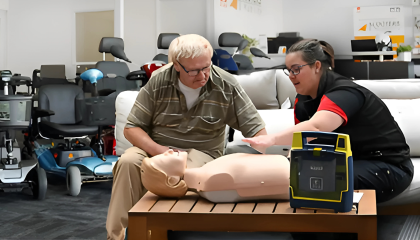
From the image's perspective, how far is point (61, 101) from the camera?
4.64 meters

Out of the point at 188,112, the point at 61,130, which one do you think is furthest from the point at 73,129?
the point at 188,112

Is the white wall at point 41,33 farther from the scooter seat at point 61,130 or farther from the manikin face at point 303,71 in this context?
the manikin face at point 303,71

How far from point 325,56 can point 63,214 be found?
207 centimetres

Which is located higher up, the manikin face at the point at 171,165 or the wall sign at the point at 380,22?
the wall sign at the point at 380,22

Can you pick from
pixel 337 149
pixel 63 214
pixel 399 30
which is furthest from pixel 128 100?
pixel 399 30

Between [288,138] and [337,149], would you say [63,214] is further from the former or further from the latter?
[337,149]

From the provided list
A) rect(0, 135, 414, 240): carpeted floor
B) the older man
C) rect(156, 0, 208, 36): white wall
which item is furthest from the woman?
rect(156, 0, 208, 36): white wall

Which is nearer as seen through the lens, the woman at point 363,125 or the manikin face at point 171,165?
the manikin face at point 171,165

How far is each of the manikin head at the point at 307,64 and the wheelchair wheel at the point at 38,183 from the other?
2353 millimetres

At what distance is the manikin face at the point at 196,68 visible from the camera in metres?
1.83

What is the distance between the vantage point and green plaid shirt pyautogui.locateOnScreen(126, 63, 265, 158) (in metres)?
1.95

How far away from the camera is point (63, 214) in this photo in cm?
308

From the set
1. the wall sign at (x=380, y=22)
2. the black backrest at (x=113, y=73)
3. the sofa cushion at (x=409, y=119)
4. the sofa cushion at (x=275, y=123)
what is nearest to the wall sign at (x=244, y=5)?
the wall sign at (x=380, y=22)

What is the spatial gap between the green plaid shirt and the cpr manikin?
0.54 meters
